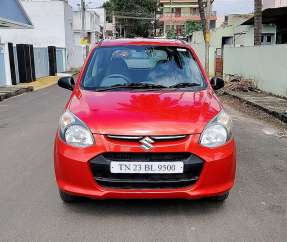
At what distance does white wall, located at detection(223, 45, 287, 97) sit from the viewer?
→ 44.7 feet

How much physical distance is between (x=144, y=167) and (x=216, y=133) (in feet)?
2.50

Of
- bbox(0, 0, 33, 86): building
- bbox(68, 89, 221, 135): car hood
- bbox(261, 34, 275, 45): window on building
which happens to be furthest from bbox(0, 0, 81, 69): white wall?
bbox(68, 89, 221, 135): car hood

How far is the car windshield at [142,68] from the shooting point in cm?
509

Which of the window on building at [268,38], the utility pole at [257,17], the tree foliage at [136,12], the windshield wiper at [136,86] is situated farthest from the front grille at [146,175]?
the tree foliage at [136,12]

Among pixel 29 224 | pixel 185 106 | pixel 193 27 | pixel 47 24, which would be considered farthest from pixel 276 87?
pixel 193 27

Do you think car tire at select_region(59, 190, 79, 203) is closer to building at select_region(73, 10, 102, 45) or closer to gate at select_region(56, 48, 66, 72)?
gate at select_region(56, 48, 66, 72)

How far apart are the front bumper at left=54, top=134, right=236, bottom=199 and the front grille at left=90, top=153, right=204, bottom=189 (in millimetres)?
37

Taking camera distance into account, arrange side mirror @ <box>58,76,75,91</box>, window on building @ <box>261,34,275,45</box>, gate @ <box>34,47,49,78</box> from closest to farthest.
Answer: side mirror @ <box>58,76,75,91</box> < gate @ <box>34,47,49,78</box> < window on building @ <box>261,34,275,45</box>

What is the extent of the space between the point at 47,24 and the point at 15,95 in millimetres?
20912

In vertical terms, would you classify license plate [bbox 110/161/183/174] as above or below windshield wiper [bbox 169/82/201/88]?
below

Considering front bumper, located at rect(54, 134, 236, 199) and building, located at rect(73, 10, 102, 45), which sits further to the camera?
building, located at rect(73, 10, 102, 45)

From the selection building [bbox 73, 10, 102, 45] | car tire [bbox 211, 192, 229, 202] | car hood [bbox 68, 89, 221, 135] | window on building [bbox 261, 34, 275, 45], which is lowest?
car tire [bbox 211, 192, 229, 202]

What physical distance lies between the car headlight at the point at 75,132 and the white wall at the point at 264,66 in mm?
10474

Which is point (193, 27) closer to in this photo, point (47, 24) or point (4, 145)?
point (47, 24)
